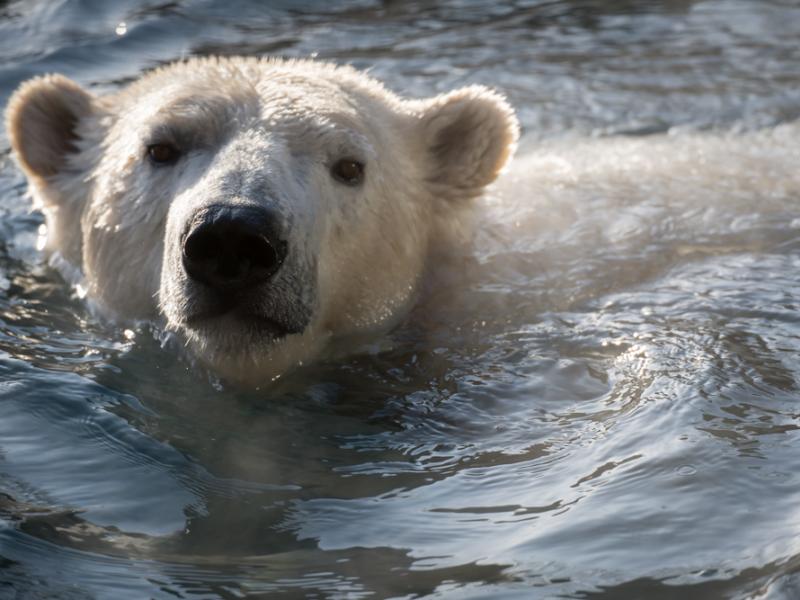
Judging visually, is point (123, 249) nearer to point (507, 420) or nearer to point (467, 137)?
point (467, 137)

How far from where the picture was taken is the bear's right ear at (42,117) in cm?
517

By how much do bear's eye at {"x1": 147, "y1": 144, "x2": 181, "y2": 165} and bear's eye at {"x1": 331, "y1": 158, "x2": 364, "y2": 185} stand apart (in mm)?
571

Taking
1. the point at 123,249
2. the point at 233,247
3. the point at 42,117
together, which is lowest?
the point at 123,249

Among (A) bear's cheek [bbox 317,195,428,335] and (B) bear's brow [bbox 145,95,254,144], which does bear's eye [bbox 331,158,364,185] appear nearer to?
(A) bear's cheek [bbox 317,195,428,335]

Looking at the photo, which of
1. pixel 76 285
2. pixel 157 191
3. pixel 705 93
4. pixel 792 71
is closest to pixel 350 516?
pixel 157 191

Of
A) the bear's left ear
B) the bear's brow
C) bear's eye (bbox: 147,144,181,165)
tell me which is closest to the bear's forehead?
the bear's brow

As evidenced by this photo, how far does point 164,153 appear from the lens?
450cm

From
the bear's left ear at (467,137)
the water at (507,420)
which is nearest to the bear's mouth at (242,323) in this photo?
the water at (507,420)

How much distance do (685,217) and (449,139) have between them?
126 centimetres

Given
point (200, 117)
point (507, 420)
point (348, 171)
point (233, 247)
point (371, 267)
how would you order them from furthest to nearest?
point (371, 267)
point (348, 171)
point (200, 117)
point (507, 420)
point (233, 247)

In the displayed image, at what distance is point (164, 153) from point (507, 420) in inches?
61.7

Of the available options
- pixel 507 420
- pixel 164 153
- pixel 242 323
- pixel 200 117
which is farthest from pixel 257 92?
pixel 507 420

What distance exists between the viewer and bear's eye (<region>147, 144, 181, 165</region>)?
177 inches

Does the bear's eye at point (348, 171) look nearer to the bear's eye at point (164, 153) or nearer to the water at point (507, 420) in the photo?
the bear's eye at point (164, 153)
